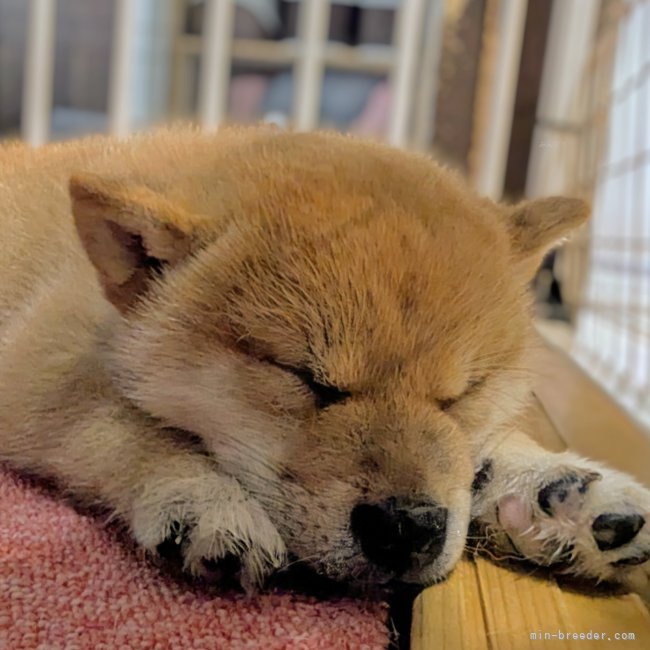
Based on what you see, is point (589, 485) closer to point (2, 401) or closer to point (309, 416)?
point (309, 416)

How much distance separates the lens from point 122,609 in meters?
0.75

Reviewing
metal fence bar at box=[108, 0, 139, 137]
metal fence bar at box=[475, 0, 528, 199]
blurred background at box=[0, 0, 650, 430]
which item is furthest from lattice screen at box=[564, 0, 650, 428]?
metal fence bar at box=[108, 0, 139, 137]

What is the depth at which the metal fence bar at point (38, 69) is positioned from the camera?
3.41m

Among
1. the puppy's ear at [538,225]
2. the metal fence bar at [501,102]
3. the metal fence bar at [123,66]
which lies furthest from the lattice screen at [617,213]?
the metal fence bar at [123,66]

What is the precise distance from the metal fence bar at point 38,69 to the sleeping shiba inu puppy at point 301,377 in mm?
2628

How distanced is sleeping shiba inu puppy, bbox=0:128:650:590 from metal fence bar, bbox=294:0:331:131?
2.52 metres

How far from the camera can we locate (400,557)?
2.60 ft

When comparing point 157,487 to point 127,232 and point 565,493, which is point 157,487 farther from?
point 565,493

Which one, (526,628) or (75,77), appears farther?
(75,77)

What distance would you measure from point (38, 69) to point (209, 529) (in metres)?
3.10

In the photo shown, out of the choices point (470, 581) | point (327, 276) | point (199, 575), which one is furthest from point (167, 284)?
point (470, 581)

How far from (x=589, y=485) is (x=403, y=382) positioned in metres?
0.28

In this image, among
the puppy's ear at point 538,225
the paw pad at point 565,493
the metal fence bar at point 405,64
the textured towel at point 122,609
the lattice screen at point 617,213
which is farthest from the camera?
the metal fence bar at point 405,64

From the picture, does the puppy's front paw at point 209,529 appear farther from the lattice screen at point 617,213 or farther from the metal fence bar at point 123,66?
the metal fence bar at point 123,66
